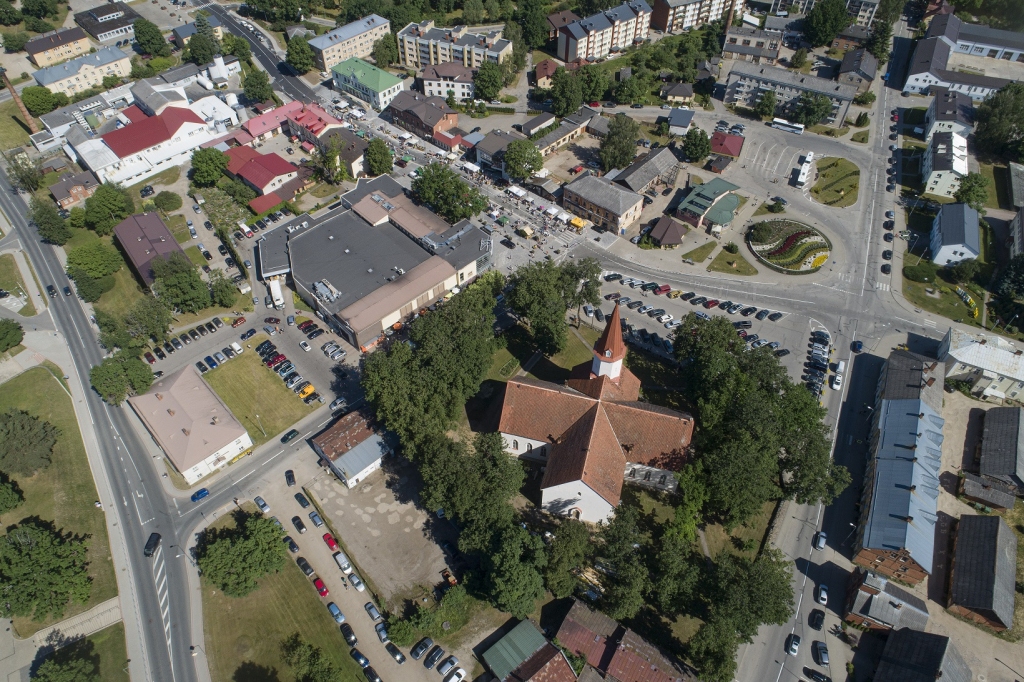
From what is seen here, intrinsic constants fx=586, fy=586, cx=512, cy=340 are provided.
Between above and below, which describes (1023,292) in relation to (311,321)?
above

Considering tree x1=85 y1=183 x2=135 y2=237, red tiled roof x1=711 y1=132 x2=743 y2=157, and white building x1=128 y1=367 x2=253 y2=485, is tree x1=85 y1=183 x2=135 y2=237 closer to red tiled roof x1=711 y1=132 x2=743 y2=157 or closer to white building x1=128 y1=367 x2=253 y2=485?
white building x1=128 y1=367 x2=253 y2=485

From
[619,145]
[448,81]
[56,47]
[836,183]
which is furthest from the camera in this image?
[56,47]

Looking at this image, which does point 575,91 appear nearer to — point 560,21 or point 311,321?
point 560,21

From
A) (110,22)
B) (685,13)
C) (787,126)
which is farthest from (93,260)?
(685,13)

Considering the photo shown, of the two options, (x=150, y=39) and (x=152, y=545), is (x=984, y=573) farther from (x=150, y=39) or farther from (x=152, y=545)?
(x=150, y=39)

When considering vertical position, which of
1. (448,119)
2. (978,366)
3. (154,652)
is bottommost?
(154,652)

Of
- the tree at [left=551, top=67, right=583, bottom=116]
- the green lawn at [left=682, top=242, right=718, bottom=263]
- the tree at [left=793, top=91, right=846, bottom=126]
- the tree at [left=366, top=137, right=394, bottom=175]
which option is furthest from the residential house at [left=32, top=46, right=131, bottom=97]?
the tree at [left=793, top=91, right=846, bottom=126]

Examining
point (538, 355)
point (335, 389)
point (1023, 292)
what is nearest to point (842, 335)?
point (1023, 292)
